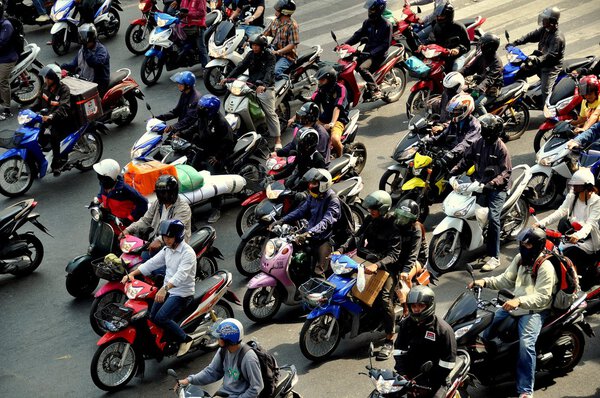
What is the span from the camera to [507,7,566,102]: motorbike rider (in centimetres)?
1647

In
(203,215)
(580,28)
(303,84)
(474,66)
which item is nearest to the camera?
(203,215)

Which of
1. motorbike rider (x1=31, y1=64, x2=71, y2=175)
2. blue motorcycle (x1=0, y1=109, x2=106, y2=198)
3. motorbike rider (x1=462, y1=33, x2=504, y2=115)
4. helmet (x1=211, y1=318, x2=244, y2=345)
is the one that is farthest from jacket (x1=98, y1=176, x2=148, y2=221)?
motorbike rider (x1=462, y1=33, x2=504, y2=115)

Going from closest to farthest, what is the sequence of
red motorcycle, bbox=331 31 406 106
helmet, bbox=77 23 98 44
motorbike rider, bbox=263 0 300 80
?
helmet, bbox=77 23 98 44
red motorcycle, bbox=331 31 406 106
motorbike rider, bbox=263 0 300 80

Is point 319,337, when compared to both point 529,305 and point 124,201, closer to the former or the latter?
point 529,305

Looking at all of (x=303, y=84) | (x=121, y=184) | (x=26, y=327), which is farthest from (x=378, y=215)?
(x=303, y=84)

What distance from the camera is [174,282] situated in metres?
11.1

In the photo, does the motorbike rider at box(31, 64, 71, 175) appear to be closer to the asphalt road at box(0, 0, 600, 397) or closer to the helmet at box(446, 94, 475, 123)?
the asphalt road at box(0, 0, 600, 397)

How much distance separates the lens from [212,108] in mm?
14781

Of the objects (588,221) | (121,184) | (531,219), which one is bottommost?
(531,219)

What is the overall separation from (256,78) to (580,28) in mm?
7655

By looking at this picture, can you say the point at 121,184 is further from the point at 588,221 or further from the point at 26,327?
the point at 588,221

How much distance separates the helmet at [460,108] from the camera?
46.3 ft

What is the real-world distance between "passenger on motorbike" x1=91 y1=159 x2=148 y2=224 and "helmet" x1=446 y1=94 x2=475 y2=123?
4.51 metres

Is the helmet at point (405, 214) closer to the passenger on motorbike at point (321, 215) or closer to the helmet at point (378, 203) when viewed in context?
the helmet at point (378, 203)
